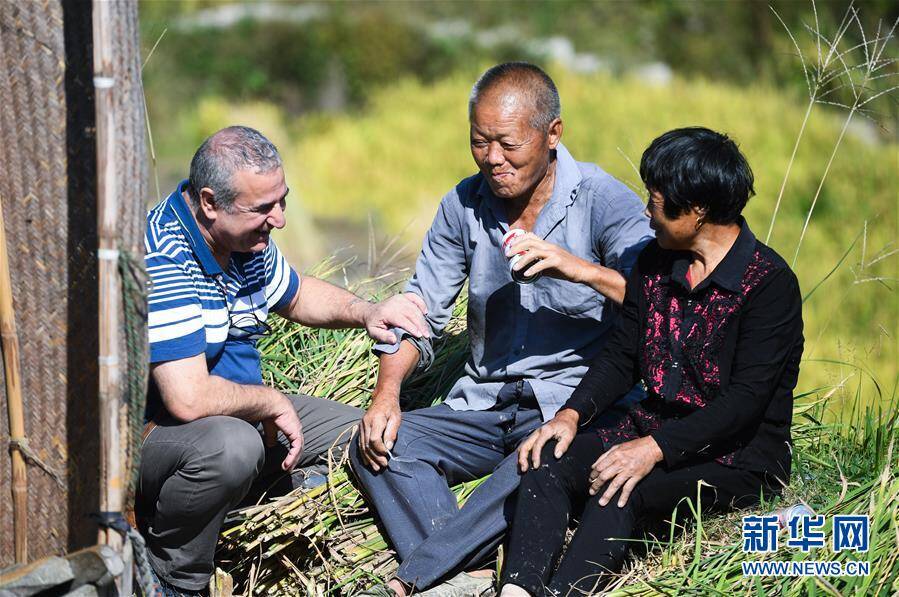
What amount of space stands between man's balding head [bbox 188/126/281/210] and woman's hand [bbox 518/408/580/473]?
112cm

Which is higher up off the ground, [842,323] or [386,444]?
[386,444]

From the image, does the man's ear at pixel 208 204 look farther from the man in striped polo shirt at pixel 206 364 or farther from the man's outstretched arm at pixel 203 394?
the man's outstretched arm at pixel 203 394

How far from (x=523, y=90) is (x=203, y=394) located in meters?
1.37

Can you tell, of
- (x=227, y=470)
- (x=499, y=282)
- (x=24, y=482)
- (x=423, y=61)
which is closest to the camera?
(x=24, y=482)

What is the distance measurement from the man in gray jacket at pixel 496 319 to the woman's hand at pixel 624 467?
1.03ft

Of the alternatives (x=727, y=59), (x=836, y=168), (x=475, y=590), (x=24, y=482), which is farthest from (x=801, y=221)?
(x=24, y=482)

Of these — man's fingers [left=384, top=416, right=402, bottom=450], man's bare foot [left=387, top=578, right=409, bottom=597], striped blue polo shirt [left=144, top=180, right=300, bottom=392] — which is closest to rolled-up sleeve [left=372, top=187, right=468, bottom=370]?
man's fingers [left=384, top=416, right=402, bottom=450]

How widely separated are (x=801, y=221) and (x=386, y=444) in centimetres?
777

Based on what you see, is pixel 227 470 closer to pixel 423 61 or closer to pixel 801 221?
pixel 801 221

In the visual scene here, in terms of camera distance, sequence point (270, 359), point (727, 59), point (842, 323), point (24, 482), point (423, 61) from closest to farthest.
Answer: point (24, 482), point (270, 359), point (842, 323), point (727, 59), point (423, 61)

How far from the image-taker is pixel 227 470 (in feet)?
9.84

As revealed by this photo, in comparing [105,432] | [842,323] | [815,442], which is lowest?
[842,323]

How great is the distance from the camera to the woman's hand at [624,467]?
296 cm

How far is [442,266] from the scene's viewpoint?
3666 mm
